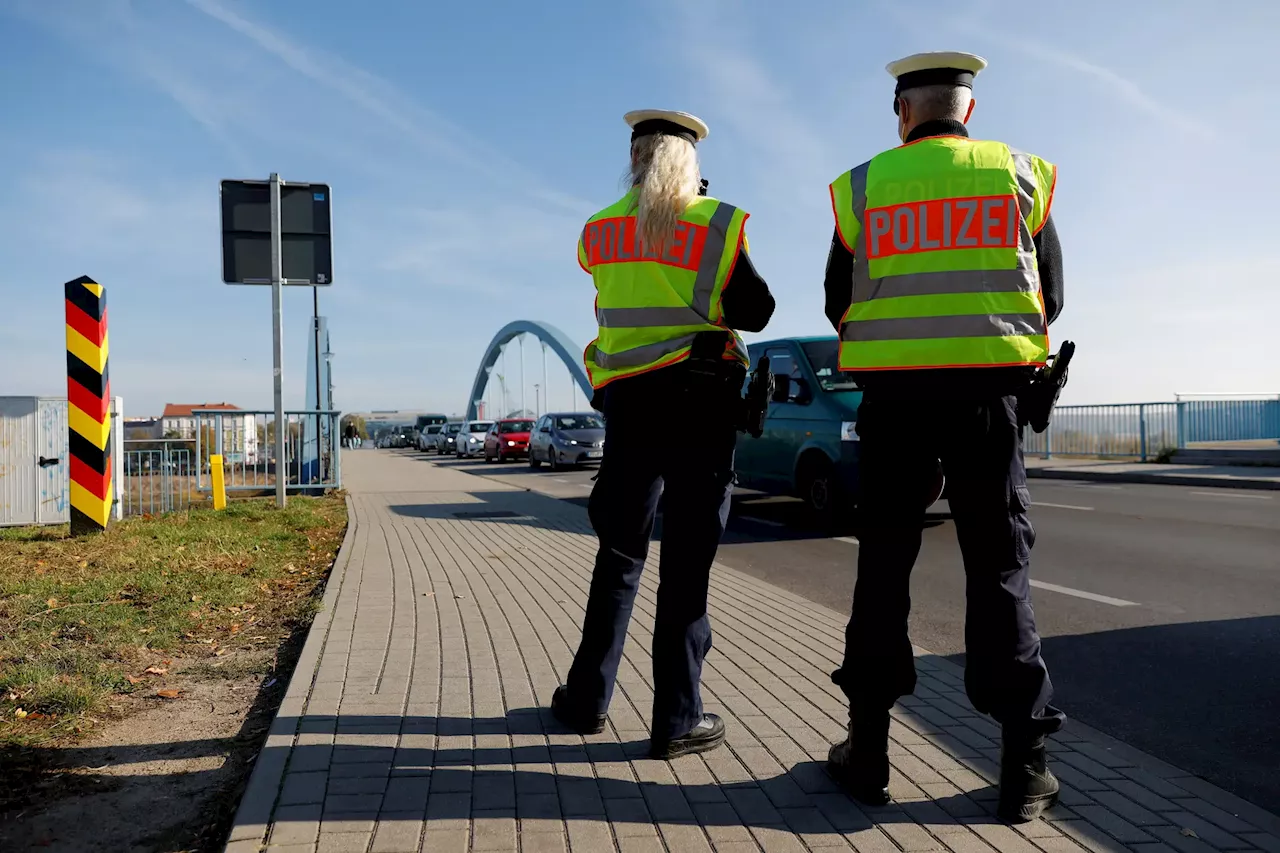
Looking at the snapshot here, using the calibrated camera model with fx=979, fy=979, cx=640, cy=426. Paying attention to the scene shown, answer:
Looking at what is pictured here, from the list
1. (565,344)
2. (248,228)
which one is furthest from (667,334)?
(565,344)

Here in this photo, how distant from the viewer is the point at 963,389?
8.57 ft

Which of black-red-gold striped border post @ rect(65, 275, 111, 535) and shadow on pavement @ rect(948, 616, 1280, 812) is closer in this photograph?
shadow on pavement @ rect(948, 616, 1280, 812)

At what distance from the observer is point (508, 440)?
32.1 meters

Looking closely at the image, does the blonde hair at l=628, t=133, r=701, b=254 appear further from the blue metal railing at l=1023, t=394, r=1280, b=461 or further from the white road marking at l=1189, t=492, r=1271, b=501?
the blue metal railing at l=1023, t=394, r=1280, b=461

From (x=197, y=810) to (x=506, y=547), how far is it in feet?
18.6

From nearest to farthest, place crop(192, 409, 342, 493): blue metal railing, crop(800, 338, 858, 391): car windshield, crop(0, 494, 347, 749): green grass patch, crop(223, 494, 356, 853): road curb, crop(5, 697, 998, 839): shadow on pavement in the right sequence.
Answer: crop(223, 494, 356, 853): road curb < crop(5, 697, 998, 839): shadow on pavement < crop(0, 494, 347, 749): green grass patch < crop(800, 338, 858, 391): car windshield < crop(192, 409, 342, 493): blue metal railing

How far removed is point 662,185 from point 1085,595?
449 cm

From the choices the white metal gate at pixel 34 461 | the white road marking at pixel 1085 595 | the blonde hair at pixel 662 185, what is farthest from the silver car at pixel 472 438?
the blonde hair at pixel 662 185

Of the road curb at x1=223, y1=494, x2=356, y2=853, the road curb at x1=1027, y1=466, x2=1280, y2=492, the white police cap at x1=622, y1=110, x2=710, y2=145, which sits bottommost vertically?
the road curb at x1=223, y1=494, x2=356, y2=853

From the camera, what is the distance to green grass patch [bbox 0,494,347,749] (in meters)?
3.80

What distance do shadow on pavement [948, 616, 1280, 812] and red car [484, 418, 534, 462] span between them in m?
27.0

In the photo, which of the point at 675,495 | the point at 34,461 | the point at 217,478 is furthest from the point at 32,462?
the point at 675,495

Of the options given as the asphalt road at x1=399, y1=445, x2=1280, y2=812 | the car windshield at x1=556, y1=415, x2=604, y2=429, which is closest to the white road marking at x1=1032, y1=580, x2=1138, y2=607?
the asphalt road at x1=399, y1=445, x2=1280, y2=812

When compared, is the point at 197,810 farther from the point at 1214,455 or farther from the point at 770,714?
the point at 1214,455
